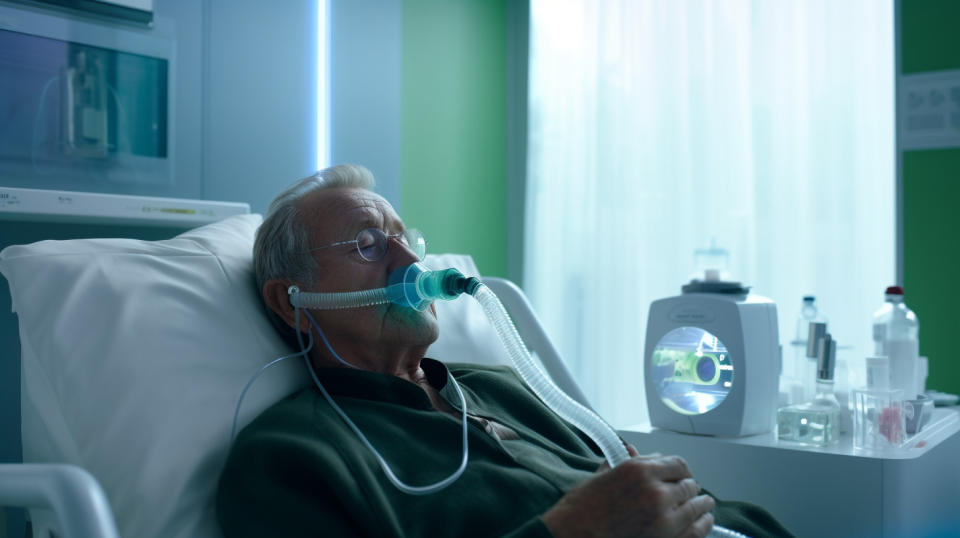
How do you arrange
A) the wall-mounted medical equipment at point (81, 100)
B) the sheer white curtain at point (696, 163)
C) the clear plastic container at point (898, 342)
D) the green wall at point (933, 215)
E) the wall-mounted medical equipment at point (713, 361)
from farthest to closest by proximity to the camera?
the sheer white curtain at point (696, 163) < the green wall at point (933, 215) < the clear plastic container at point (898, 342) < the wall-mounted medical equipment at point (713, 361) < the wall-mounted medical equipment at point (81, 100)

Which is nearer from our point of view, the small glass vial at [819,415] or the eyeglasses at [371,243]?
the eyeglasses at [371,243]

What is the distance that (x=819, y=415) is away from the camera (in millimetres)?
1743

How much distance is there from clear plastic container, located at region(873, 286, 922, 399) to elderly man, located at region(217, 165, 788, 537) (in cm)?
80

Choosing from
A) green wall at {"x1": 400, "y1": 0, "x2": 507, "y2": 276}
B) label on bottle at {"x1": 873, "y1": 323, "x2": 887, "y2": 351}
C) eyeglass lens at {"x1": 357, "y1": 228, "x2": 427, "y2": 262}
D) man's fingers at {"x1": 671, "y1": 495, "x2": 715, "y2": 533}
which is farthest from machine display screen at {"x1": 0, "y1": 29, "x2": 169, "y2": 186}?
label on bottle at {"x1": 873, "y1": 323, "x2": 887, "y2": 351}

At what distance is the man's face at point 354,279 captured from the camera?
1.41 m

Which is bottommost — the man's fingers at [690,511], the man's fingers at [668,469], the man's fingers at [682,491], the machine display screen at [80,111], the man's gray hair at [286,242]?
the man's fingers at [690,511]

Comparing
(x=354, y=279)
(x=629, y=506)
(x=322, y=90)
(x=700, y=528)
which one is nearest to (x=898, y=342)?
(x=700, y=528)

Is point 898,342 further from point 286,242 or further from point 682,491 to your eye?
point 286,242

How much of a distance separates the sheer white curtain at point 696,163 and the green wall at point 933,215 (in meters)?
0.06

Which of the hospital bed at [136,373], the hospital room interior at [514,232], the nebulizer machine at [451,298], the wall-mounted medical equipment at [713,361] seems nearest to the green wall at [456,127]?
the hospital room interior at [514,232]

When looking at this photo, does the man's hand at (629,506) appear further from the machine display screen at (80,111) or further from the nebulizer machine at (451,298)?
the machine display screen at (80,111)

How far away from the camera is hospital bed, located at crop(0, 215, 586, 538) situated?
1.11 metres

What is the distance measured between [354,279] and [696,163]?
169cm

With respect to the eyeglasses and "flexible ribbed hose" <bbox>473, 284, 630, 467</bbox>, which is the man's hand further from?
the eyeglasses
